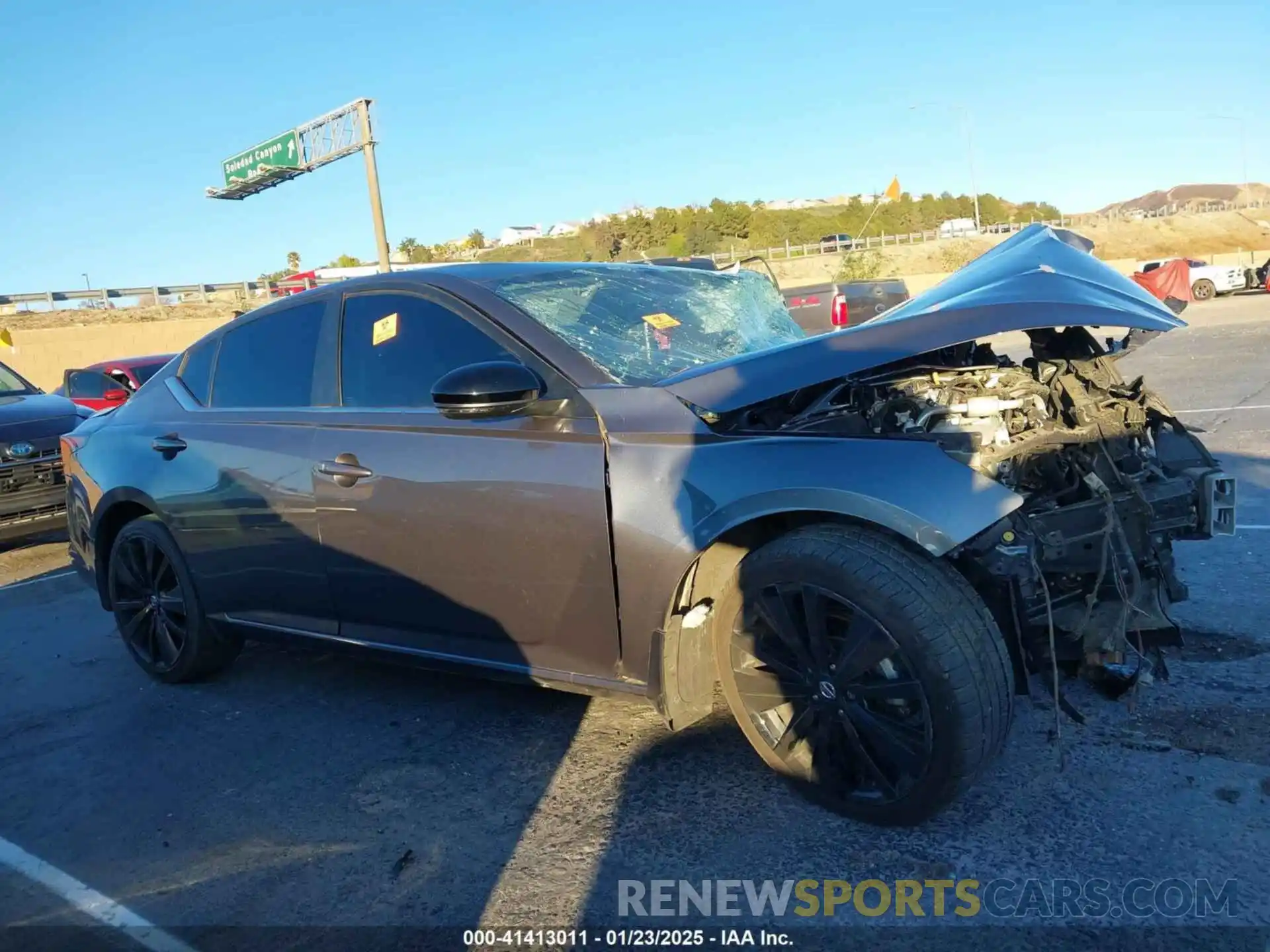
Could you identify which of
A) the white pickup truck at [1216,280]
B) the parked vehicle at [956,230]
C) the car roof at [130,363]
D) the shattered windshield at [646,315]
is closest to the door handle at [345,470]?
the shattered windshield at [646,315]

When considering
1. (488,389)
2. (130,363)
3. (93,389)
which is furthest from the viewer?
(130,363)

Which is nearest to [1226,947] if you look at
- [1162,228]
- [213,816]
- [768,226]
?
[213,816]

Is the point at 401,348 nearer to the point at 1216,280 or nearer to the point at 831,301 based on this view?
the point at 831,301

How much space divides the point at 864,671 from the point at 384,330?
7.13 ft

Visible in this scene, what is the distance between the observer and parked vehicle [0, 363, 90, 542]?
7.73 meters

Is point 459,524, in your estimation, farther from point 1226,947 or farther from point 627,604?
point 1226,947

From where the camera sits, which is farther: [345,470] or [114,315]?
[114,315]

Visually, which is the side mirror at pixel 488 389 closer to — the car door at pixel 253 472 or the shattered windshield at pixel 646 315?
the shattered windshield at pixel 646 315

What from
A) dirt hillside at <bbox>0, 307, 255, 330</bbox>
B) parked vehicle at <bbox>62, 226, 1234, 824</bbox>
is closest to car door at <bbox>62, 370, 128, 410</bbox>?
parked vehicle at <bbox>62, 226, 1234, 824</bbox>

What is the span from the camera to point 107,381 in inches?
472

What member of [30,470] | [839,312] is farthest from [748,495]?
[839,312]

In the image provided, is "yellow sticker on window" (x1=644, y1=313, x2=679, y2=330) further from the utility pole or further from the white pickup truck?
the white pickup truck

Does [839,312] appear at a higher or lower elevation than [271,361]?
lower

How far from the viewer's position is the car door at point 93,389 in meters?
11.6
